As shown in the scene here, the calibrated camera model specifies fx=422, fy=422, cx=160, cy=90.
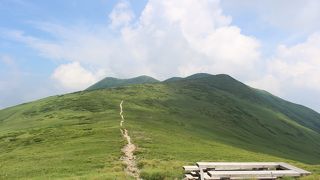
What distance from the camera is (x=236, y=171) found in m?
30.5

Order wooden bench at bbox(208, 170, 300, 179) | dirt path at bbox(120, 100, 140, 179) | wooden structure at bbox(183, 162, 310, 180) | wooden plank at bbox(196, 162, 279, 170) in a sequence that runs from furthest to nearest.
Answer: dirt path at bbox(120, 100, 140, 179), wooden plank at bbox(196, 162, 279, 170), wooden structure at bbox(183, 162, 310, 180), wooden bench at bbox(208, 170, 300, 179)

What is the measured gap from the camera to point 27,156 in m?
63.2

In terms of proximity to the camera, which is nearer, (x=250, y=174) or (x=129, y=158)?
(x=250, y=174)

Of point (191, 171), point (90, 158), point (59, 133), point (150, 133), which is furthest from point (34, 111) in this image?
point (191, 171)

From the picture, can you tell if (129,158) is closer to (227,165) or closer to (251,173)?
(227,165)

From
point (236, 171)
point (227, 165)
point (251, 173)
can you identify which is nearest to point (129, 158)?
point (227, 165)

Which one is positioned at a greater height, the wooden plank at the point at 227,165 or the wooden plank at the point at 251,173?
the wooden plank at the point at 227,165

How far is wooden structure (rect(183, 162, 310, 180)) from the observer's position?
2961 cm

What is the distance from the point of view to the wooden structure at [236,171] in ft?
97.1

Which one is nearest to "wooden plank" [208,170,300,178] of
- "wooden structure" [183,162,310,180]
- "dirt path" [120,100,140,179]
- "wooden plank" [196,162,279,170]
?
"wooden structure" [183,162,310,180]

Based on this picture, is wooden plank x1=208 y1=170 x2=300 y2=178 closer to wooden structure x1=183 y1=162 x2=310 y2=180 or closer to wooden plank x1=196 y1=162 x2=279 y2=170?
wooden structure x1=183 y1=162 x2=310 y2=180

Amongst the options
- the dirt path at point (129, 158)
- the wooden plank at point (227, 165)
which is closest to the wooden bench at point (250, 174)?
the wooden plank at point (227, 165)

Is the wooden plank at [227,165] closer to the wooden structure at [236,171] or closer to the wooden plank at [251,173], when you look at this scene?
the wooden structure at [236,171]

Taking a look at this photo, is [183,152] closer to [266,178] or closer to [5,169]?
[5,169]
